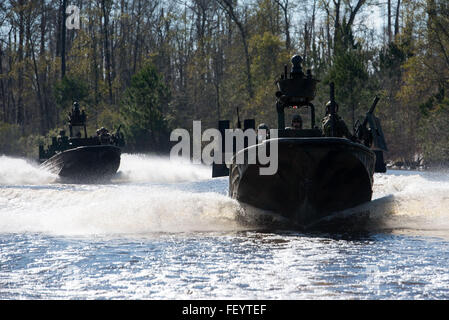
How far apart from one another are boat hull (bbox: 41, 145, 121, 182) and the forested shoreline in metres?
18.8

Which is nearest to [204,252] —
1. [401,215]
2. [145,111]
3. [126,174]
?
[401,215]

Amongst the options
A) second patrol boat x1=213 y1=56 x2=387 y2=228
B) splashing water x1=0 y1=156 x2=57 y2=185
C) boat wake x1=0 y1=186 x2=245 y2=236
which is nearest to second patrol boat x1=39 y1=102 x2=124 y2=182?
splashing water x1=0 y1=156 x2=57 y2=185

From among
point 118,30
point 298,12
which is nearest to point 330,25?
point 298,12

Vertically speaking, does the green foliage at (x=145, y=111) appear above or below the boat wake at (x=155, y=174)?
above

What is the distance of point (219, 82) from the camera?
2913 inches

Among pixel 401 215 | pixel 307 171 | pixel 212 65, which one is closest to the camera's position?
pixel 307 171

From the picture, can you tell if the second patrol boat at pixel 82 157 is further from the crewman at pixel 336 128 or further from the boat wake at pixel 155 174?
the crewman at pixel 336 128

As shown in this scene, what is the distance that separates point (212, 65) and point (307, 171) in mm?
61717

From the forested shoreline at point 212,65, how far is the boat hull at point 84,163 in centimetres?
1879

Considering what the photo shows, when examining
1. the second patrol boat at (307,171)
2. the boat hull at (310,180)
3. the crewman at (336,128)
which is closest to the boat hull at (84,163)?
the second patrol boat at (307,171)

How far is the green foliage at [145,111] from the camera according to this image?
54.8 metres

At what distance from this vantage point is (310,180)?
14250 millimetres

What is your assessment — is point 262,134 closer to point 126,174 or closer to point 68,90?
point 126,174

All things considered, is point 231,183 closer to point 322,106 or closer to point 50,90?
point 322,106
